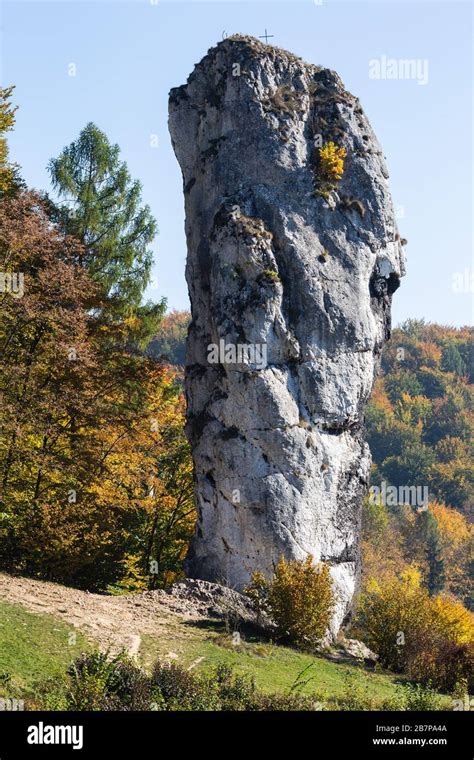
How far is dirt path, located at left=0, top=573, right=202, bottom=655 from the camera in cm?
1772

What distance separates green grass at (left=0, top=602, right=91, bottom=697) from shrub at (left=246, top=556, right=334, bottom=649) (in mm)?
4697

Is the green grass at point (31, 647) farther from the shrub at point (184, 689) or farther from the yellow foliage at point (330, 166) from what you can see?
the yellow foliage at point (330, 166)

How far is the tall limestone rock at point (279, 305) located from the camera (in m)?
22.1

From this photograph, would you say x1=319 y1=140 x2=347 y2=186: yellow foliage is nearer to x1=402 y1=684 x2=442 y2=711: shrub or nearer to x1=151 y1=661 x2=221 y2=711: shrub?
x1=402 y1=684 x2=442 y2=711: shrub

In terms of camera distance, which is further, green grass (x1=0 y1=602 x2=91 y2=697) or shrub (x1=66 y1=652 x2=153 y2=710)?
green grass (x1=0 y1=602 x2=91 y2=697)

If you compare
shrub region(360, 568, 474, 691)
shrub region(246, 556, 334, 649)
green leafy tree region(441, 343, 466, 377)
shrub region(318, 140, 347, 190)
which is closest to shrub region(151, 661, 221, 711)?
shrub region(246, 556, 334, 649)

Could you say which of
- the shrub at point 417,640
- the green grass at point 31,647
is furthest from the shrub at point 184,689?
the shrub at point 417,640

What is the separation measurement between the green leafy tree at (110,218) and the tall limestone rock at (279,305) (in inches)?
217

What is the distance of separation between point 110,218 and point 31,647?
17.7 metres

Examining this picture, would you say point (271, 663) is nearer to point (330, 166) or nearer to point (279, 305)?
point (279, 305)

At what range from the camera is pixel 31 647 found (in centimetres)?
1580

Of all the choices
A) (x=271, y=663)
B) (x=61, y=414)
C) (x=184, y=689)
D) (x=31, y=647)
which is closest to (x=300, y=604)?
(x=271, y=663)

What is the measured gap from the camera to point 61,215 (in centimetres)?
2964
